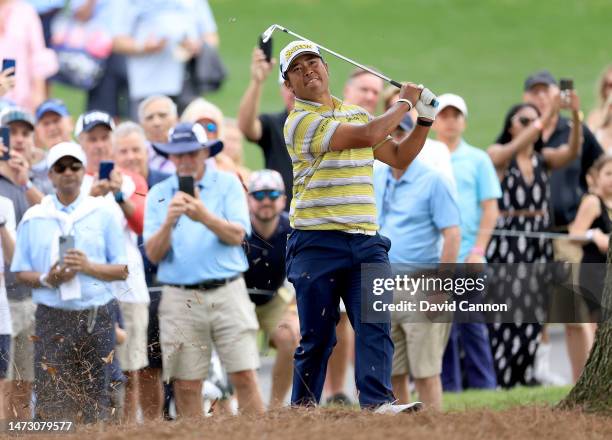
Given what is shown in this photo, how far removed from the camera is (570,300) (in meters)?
12.3

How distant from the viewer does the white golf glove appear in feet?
27.8

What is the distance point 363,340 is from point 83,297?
2305mm

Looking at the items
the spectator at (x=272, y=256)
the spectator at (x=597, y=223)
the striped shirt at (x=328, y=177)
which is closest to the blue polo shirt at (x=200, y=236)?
the spectator at (x=272, y=256)

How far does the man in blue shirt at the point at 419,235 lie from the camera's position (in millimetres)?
10781

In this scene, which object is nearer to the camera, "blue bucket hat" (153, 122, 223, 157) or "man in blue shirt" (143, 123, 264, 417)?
"man in blue shirt" (143, 123, 264, 417)

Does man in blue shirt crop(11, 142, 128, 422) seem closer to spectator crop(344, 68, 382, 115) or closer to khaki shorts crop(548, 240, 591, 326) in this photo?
spectator crop(344, 68, 382, 115)

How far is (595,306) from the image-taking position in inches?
476

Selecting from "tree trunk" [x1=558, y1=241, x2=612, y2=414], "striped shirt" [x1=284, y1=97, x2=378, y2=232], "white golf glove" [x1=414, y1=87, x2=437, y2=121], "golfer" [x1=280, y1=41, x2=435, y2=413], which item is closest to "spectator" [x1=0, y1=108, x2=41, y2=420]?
"golfer" [x1=280, y1=41, x2=435, y2=413]

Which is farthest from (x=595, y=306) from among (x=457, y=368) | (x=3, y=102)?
(x=3, y=102)

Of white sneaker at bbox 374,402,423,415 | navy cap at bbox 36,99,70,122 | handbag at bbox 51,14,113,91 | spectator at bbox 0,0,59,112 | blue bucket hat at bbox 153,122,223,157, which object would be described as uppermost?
handbag at bbox 51,14,113,91

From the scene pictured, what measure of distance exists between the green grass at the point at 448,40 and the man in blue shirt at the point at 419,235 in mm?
14800

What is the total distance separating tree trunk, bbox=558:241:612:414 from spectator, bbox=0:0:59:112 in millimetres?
6815

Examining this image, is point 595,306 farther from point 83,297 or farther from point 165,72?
point 165,72

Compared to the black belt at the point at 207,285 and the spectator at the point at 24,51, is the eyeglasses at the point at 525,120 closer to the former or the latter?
the black belt at the point at 207,285
